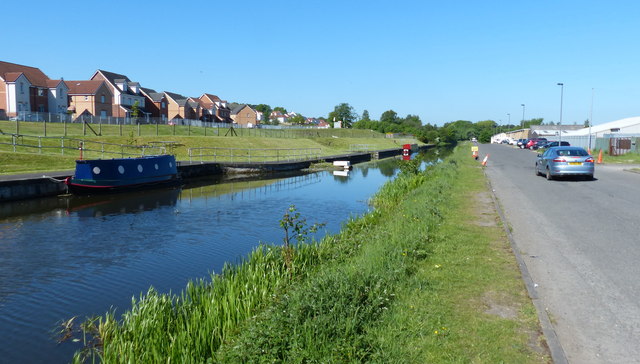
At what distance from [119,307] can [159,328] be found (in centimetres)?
270

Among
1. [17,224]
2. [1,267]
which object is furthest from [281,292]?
[17,224]

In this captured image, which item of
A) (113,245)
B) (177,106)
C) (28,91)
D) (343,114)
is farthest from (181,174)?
(343,114)

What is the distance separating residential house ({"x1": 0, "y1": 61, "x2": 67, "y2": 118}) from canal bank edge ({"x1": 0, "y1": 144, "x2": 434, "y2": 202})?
3613 centimetres

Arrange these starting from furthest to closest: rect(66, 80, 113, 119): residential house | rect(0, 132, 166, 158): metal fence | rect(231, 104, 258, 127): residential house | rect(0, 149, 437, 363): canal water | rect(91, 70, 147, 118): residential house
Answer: rect(231, 104, 258, 127): residential house, rect(91, 70, 147, 118): residential house, rect(66, 80, 113, 119): residential house, rect(0, 132, 166, 158): metal fence, rect(0, 149, 437, 363): canal water

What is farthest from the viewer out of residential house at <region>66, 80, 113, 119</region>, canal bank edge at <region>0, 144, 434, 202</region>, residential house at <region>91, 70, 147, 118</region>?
residential house at <region>91, 70, 147, 118</region>

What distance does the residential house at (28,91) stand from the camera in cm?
5969

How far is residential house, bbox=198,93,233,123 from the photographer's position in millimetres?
106812

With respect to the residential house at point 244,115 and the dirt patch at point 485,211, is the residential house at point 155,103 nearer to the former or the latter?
the residential house at point 244,115

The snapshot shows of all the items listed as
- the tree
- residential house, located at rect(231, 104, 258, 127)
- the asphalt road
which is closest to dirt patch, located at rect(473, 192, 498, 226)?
the asphalt road

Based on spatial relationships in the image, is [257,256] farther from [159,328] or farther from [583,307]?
[583,307]

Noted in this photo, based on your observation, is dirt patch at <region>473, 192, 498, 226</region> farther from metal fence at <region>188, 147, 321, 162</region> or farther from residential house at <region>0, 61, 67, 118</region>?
residential house at <region>0, 61, 67, 118</region>

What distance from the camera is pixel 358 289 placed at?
604 cm

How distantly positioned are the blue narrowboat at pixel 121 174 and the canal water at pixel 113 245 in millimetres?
854

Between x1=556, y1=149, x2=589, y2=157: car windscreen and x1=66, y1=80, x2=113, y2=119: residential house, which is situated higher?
x1=66, y1=80, x2=113, y2=119: residential house
